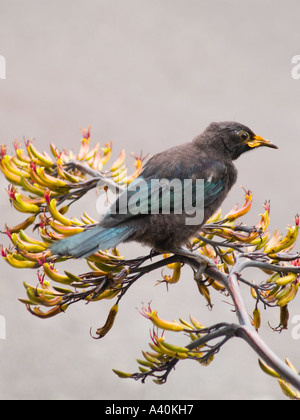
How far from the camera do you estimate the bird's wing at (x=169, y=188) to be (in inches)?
66.8

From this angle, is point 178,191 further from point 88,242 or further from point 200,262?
point 88,242

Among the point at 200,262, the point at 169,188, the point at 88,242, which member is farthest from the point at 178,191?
the point at 88,242

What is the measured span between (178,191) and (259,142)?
34 cm

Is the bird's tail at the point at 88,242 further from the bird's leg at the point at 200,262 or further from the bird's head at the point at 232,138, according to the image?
the bird's head at the point at 232,138

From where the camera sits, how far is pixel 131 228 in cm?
167

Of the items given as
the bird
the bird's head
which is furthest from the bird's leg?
the bird's head

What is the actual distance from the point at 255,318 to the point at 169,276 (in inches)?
12.2

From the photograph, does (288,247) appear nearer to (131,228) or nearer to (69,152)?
(131,228)

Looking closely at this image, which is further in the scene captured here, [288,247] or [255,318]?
[288,247]

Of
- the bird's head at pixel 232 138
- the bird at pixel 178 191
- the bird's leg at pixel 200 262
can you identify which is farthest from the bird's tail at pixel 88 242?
the bird's head at pixel 232 138

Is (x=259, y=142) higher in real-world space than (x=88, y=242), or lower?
higher

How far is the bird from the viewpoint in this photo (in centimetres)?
166

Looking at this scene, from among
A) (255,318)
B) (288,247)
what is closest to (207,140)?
(288,247)

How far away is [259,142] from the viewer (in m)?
1.90
